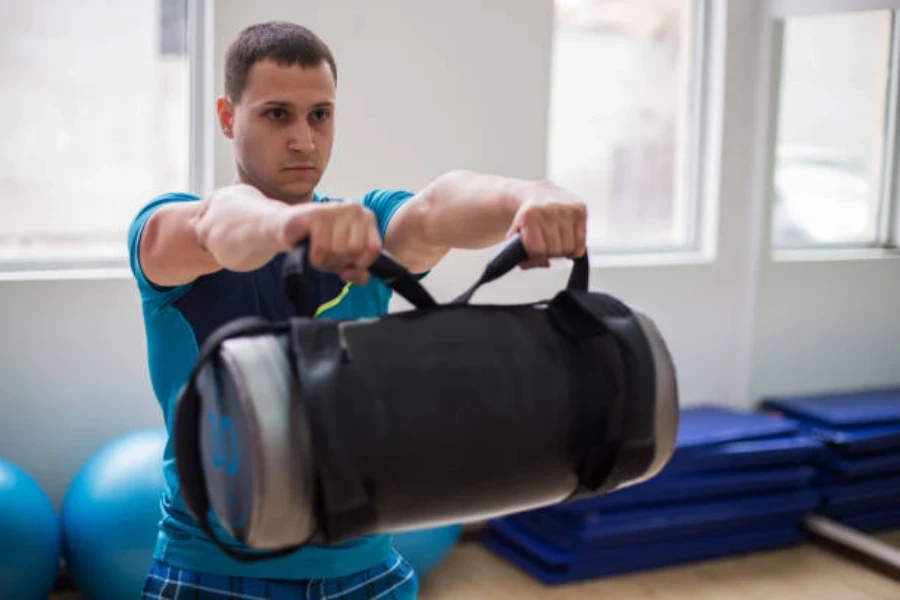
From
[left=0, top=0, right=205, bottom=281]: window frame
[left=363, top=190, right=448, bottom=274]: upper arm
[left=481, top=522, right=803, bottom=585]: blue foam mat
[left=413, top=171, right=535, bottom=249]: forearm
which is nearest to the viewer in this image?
[left=413, top=171, right=535, bottom=249]: forearm

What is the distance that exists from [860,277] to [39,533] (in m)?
2.88

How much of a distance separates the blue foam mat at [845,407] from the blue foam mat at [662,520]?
284 mm

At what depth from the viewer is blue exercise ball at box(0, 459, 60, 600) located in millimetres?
2604

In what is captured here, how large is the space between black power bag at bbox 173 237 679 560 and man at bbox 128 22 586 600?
0.73ft

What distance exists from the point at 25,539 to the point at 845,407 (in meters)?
2.87

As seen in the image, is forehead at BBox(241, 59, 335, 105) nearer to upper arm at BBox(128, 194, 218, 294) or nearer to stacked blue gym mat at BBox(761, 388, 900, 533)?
upper arm at BBox(128, 194, 218, 294)

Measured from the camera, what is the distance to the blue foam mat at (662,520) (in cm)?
335

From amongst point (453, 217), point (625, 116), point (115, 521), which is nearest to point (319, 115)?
point (453, 217)

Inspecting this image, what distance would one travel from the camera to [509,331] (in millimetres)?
1062

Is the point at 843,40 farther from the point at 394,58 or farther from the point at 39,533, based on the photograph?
the point at 39,533

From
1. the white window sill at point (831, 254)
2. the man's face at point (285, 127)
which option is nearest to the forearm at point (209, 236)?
the man's face at point (285, 127)

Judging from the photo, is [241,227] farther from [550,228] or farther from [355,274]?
[550,228]

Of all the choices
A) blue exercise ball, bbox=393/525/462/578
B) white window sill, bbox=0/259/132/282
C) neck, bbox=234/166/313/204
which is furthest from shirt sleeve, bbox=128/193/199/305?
white window sill, bbox=0/259/132/282

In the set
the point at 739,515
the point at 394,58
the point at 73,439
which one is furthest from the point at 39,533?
the point at 739,515
